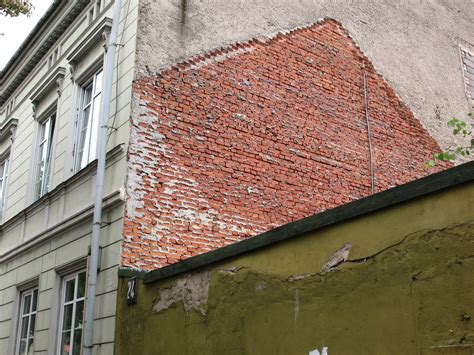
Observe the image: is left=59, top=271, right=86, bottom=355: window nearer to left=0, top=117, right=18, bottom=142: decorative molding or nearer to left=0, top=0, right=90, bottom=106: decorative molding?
left=0, top=0, right=90, bottom=106: decorative molding

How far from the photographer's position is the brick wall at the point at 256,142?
28.2ft

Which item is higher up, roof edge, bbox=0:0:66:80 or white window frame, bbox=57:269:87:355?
roof edge, bbox=0:0:66:80

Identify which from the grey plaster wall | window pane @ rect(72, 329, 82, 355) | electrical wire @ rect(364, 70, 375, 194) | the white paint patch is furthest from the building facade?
electrical wire @ rect(364, 70, 375, 194)

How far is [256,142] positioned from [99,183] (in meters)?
2.76

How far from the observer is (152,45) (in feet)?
30.2

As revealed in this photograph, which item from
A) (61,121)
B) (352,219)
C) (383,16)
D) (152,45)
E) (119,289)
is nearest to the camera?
(352,219)

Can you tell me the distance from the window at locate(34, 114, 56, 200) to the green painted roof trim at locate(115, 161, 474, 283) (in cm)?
579

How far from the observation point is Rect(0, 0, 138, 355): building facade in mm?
8766

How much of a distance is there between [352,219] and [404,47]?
32.1ft

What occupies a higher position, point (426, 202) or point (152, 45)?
point (152, 45)

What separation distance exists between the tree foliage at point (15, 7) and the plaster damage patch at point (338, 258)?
6.46 m

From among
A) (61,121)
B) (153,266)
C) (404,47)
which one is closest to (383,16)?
(404,47)

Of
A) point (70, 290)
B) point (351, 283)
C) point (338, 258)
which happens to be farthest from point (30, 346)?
point (351, 283)

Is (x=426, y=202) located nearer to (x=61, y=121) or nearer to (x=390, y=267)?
(x=390, y=267)
